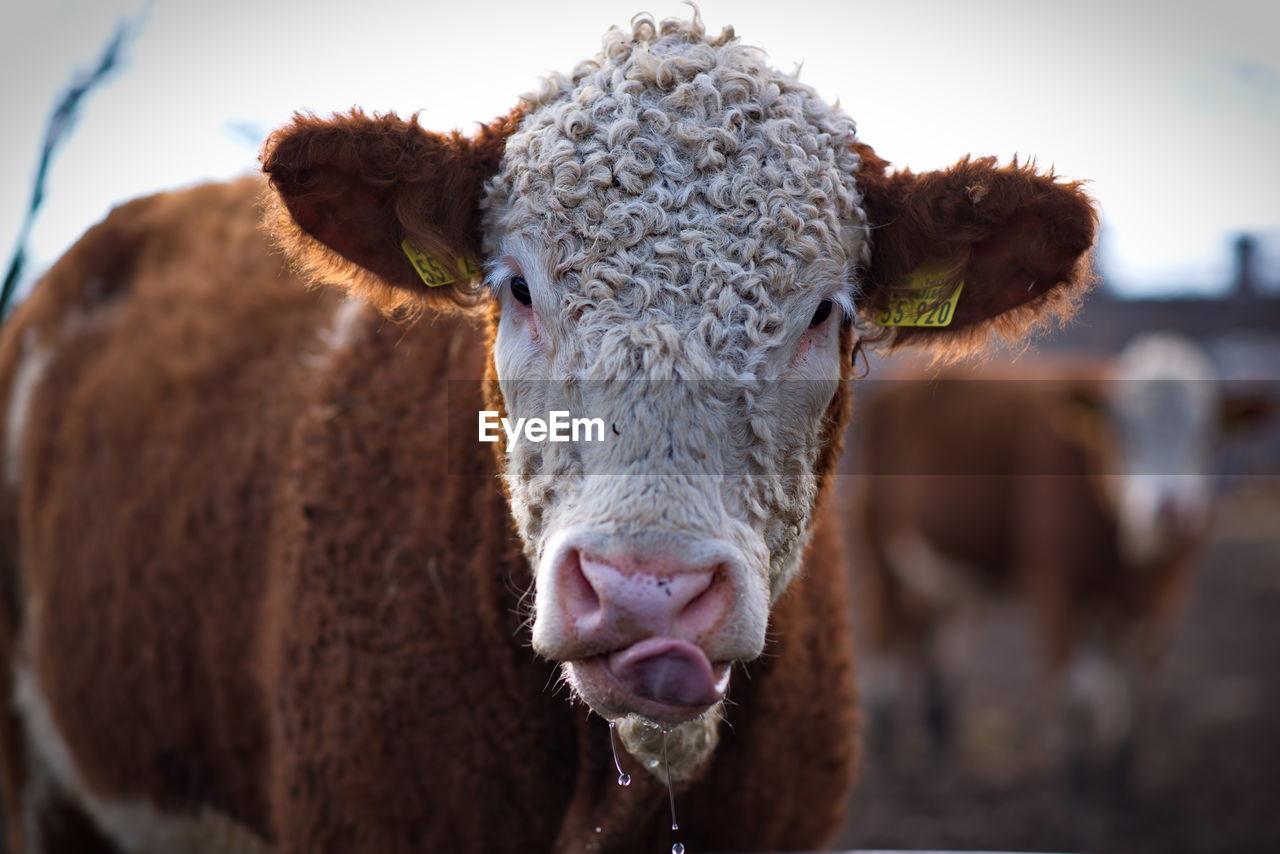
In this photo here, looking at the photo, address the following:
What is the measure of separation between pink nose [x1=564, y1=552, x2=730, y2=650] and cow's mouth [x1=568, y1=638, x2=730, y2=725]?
23mm

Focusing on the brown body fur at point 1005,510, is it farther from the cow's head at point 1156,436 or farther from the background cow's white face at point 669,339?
the background cow's white face at point 669,339

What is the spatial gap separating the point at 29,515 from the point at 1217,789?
6.02 meters

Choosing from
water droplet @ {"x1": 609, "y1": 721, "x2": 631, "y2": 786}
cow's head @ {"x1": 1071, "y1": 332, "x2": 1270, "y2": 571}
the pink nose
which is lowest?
water droplet @ {"x1": 609, "y1": 721, "x2": 631, "y2": 786}

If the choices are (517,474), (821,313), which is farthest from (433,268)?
(821,313)

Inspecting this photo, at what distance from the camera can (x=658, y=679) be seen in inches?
69.0

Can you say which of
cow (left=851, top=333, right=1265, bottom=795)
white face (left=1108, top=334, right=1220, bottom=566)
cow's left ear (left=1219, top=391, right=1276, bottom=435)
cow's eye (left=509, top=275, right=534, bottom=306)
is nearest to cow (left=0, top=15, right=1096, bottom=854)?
cow's eye (left=509, top=275, right=534, bottom=306)

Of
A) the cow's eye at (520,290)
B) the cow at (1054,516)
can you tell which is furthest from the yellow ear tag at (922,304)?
the cow at (1054,516)

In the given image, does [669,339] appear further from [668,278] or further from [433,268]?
[433,268]

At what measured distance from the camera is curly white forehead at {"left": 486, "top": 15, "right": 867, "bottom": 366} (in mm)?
2006

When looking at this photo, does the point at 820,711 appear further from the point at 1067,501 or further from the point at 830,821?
the point at 1067,501

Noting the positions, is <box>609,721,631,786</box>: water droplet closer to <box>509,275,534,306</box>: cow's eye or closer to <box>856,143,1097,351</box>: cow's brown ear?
<box>509,275,534,306</box>: cow's eye

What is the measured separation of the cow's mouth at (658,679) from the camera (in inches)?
68.8

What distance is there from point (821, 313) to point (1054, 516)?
5.43 metres

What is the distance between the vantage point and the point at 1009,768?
6586 mm
